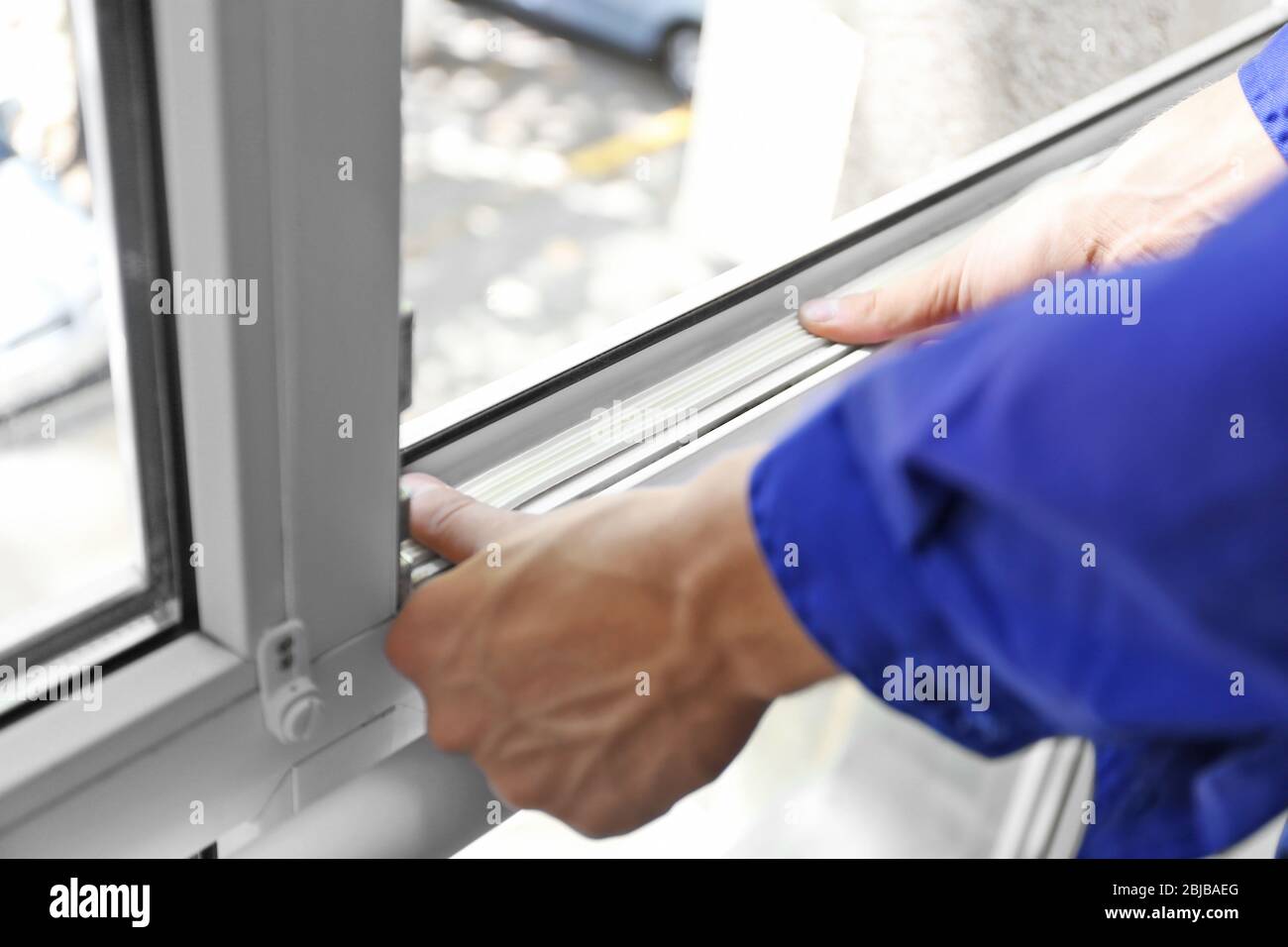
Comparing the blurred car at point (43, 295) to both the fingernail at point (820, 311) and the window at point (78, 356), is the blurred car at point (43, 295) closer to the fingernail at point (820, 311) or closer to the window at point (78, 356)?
the window at point (78, 356)

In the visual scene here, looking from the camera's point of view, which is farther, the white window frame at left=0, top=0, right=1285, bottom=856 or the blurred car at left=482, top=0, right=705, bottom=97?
the blurred car at left=482, top=0, right=705, bottom=97

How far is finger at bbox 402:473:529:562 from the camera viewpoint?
2.52ft

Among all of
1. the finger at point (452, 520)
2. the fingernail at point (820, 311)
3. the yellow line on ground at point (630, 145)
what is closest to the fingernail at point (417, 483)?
the finger at point (452, 520)

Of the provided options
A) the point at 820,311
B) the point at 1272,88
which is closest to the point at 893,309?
the point at 820,311

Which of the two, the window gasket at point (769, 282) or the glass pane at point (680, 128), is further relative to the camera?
the glass pane at point (680, 128)

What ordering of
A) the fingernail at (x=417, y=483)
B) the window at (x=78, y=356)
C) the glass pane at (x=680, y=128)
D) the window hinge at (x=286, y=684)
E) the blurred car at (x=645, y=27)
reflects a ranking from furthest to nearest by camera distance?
the blurred car at (x=645, y=27)
the glass pane at (x=680, y=128)
the fingernail at (x=417, y=483)
the window hinge at (x=286, y=684)
the window at (x=78, y=356)

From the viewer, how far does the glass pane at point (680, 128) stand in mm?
1173

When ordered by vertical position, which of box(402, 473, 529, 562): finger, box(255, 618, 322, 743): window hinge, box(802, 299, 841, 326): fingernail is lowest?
box(255, 618, 322, 743): window hinge

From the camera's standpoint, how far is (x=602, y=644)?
0.68 meters

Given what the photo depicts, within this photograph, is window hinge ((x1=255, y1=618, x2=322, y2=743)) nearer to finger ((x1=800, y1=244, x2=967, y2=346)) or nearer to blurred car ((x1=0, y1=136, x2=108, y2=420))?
blurred car ((x1=0, y1=136, x2=108, y2=420))

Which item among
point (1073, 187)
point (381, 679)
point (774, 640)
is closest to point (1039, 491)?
point (774, 640)

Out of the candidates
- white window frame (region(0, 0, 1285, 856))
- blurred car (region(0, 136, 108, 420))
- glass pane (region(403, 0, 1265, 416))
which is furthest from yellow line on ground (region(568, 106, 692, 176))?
blurred car (region(0, 136, 108, 420))

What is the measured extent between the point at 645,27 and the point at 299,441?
0.95 metres
